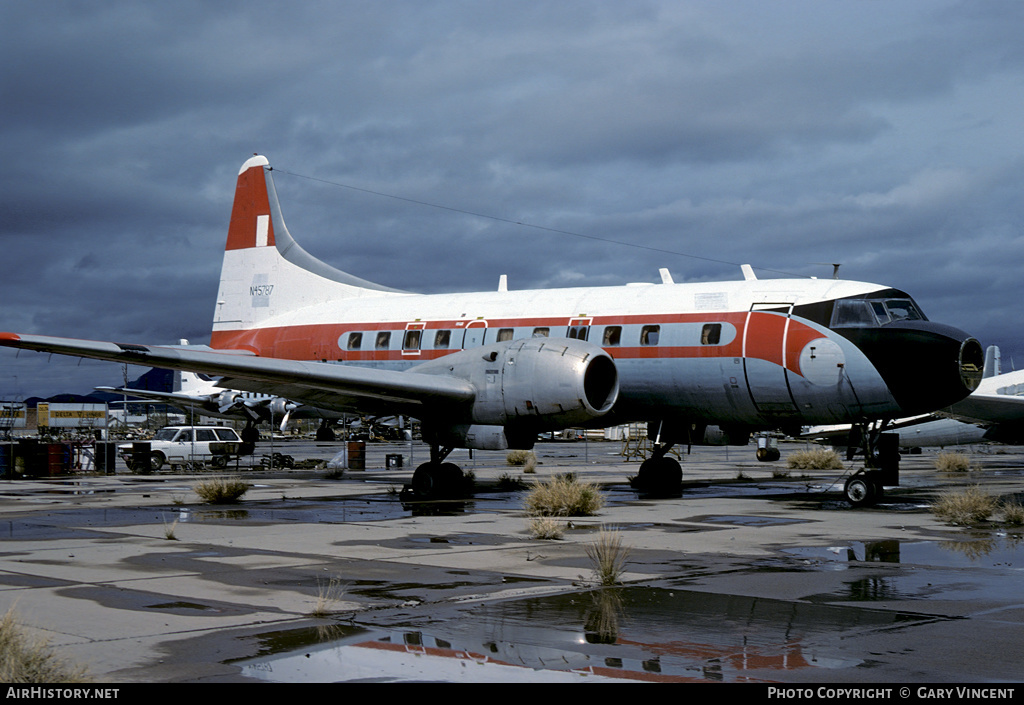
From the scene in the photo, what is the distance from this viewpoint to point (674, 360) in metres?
19.4

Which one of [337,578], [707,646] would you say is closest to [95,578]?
[337,578]

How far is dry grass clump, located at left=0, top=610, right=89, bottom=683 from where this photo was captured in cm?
565

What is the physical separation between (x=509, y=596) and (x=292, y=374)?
10.8 m

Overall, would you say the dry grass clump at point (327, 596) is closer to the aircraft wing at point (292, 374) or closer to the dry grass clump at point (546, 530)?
the dry grass clump at point (546, 530)

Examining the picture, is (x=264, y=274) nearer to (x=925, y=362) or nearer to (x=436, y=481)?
(x=436, y=481)

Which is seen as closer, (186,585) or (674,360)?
(186,585)

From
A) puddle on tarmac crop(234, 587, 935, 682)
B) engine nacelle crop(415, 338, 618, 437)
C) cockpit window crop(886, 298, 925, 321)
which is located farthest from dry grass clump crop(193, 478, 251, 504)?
cockpit window crop(886, 298, 925, 321)

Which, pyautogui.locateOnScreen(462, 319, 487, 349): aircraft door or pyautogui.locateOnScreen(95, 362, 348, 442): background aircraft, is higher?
pyautogui.locateOnScreen(462, 319, 487, 349): aircraft door

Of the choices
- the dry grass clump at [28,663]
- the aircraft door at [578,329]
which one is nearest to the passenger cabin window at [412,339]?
the aircraft door at [578,329]

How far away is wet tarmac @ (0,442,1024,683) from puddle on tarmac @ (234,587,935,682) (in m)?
0.03

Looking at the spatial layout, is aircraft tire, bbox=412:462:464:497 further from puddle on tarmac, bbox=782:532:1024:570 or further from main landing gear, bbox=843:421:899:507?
puddle on tarmac, bbox=782:532:1024:570

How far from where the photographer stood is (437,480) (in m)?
19.8
